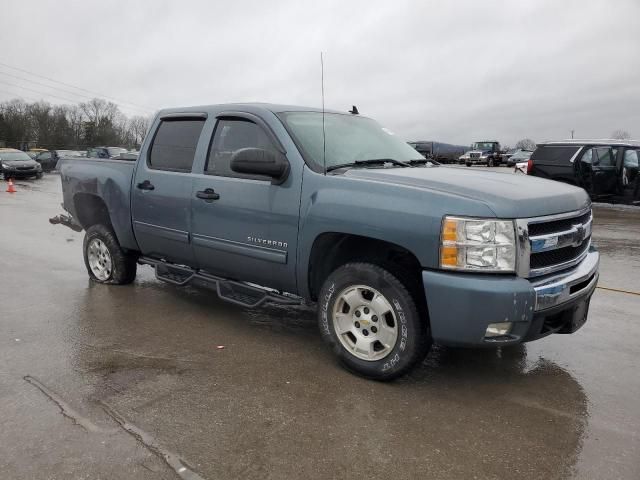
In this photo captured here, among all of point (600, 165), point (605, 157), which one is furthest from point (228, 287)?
point (605, 157)

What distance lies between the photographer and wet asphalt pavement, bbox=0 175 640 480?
270 cm

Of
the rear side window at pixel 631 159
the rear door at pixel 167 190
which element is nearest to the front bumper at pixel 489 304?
the rear door at pixel 167 190

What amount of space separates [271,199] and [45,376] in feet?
6.48

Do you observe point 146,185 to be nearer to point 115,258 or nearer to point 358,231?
point 115,258

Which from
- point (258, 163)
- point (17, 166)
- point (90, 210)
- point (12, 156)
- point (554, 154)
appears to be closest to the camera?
point (258, 163)

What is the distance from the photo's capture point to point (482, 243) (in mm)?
3102

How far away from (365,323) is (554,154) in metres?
12.1

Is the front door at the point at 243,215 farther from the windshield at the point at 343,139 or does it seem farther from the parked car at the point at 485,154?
the parked car at the point at 485,154

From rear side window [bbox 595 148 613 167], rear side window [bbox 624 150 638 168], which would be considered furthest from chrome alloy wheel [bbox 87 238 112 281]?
rear side window [bbox 624 150 638 168]

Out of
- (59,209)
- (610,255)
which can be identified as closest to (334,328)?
(610,255)

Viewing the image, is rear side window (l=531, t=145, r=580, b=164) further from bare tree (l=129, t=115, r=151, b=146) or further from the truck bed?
bare tree (l=129, t=115, r=151, b=146)

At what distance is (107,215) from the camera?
19.7ft

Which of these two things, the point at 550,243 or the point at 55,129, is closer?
the point at 550,243

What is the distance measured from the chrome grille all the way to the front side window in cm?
211
